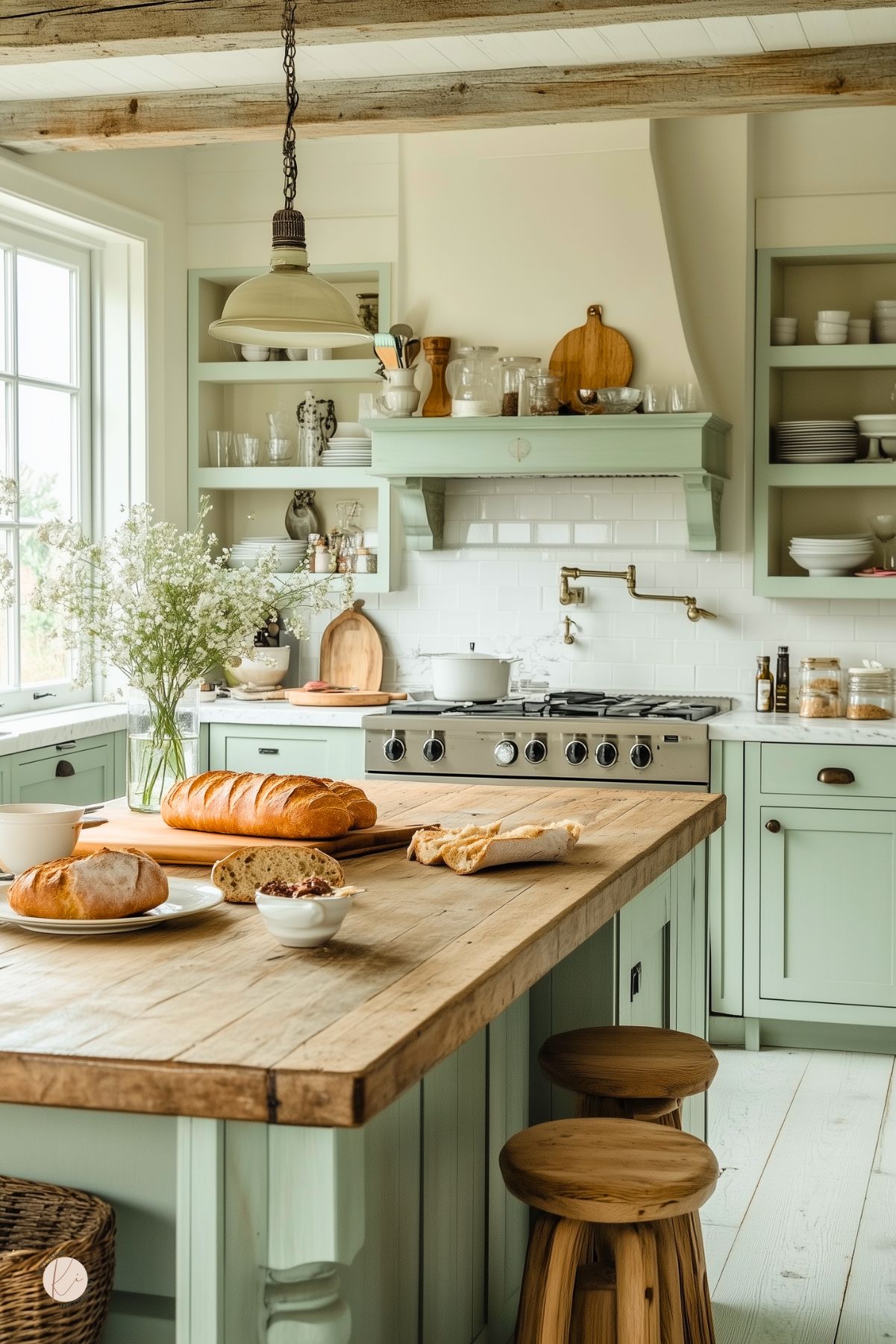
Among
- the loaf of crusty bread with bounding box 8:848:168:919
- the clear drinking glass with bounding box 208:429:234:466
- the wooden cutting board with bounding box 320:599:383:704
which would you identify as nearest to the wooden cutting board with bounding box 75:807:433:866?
the loaf of crusty bread with bounding box 8:848:168:919

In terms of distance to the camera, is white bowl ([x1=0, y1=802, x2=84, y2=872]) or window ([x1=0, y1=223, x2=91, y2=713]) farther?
window ([x1=0, y1=223, x2=91, y2=713])

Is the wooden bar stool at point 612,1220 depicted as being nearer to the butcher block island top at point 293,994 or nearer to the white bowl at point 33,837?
the butcher block island top at point 293,994

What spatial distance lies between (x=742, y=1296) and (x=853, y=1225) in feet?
1.58

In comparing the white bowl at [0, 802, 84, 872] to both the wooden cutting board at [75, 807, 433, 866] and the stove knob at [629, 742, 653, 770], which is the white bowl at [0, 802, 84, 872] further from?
the stove knob at [629, 742, 653, 770]

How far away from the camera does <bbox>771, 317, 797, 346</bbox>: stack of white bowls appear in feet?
17.6

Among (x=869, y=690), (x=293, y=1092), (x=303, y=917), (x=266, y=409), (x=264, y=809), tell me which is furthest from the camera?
(x=266, y=409)

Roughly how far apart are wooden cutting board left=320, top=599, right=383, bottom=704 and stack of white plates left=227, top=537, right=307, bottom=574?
28cm

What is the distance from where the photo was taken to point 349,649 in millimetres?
5859

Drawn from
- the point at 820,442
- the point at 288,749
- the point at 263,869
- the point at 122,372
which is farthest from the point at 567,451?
the point at 263,869

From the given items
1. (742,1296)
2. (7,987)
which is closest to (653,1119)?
(742,1296)

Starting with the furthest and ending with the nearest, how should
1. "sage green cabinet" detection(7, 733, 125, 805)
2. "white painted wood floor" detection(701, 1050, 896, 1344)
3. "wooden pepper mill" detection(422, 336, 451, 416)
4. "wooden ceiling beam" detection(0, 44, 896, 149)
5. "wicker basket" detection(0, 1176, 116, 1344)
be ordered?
"wooden pepper mill" detection(422, 336, 451, 416) < "sage green cabinet" detection(7, 733, 125, 805) < "wooden ceiling beam" detection(0, 44, 896, 149) < "white painted wood floor" detection(701, 1050, 896, 1344) < "wicker basket" detection(0, 1176, 116, 1344)

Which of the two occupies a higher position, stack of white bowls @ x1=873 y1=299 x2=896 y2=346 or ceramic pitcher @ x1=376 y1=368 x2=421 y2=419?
stack of white bowls @ x1=873 y1=299 x2=896 y2=346

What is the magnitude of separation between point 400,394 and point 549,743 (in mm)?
1415

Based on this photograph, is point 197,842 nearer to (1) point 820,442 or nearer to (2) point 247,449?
(1) point 820,442
